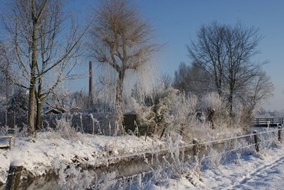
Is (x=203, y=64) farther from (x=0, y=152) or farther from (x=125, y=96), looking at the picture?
(x=0, y=152)

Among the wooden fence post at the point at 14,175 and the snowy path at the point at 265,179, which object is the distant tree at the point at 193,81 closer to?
the snowy path at the point at 265,179

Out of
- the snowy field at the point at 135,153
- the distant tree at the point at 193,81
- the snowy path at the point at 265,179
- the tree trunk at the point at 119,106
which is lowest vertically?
the snowy path at the point at 265,179

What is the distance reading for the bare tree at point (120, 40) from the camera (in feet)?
77.0

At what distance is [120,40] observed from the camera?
79.2ft

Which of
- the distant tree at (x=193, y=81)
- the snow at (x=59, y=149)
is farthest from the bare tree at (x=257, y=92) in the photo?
the snow at (x=59, y=149)

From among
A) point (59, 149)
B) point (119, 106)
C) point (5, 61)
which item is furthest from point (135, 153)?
point (119, 106)

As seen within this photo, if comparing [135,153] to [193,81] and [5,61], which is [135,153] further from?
[193,81]

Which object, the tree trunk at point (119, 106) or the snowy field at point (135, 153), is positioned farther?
the tree trunk at point (119, 106)

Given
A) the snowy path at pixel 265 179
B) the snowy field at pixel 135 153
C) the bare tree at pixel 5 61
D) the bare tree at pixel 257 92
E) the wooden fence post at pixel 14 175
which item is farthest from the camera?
the bare tree at pixel 257 92

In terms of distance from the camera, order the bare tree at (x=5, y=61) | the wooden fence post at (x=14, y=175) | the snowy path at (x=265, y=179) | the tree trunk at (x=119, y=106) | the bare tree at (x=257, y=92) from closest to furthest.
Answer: the wooden fence post at (x=14, y=175) < the snowy path at (x=265, y=179) < the bare tree at (x=5, y=61) < the tree trunk at (x=119, y=106) < the bare tree at (x=257, y=92)

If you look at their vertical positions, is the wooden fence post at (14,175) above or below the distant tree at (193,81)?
below

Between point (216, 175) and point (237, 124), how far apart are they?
17355 millimetres

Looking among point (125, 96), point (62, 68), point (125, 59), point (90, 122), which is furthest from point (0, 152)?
point (125, 59)

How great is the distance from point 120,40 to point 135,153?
704 inches
